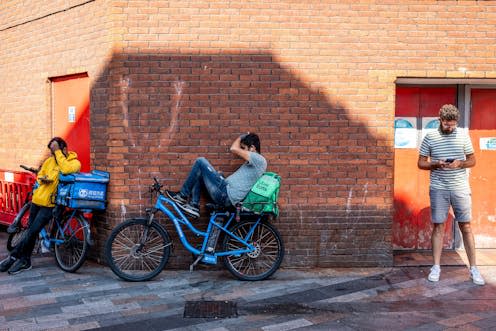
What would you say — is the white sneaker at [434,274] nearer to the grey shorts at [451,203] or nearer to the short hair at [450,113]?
the grey shorts at [451,203]

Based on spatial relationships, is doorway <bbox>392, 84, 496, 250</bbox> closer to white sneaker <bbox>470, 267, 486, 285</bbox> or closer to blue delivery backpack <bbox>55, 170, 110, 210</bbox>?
white sneaker <bbox>470, 267, 486, 285</bbox>

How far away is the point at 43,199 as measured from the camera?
7.38 meters

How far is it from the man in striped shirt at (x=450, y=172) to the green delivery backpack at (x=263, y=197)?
1746 mm

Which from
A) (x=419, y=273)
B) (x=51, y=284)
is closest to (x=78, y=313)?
(x=51, y=284)

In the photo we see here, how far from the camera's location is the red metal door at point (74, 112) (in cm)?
840

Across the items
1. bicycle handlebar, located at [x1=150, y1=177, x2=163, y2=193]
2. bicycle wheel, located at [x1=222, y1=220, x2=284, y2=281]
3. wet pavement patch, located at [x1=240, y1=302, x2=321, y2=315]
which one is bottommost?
wet pavement patch, located at [x1=240, y1=302, x2=321, y2=315]

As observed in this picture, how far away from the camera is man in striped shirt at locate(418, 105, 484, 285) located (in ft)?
22.5

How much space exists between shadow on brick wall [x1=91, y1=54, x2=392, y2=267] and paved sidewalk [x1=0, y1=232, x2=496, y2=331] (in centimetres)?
50

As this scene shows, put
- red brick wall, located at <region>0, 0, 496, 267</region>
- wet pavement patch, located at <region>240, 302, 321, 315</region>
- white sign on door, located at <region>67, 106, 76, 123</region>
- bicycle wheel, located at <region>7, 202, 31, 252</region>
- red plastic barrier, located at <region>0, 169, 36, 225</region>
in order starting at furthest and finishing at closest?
1. red plastic barrier, located at <region>0, 169, 36, 225</region>
2. white sign on door, located at <region>67, 106, 76, 123</region>
3. bicycle wheel, located at <region>7, 202, 31, 252</region>
4. red brick wall, located at <region>0, 0, 496, 267</region>
5. wet pavement patch, located at <region>240, 302, 321, 315</region>

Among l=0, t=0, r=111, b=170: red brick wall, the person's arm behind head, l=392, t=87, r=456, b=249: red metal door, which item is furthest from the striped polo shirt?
l=0, t=0, r=111, b=170: red brick wall

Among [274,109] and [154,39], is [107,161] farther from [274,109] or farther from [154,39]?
[274,109]

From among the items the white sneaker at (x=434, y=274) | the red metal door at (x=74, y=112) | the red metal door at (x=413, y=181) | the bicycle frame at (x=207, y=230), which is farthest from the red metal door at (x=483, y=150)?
the red metal door at (x=74, y=112)

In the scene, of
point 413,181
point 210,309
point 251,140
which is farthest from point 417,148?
point 210,309

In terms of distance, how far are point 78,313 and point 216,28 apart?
3683mm
